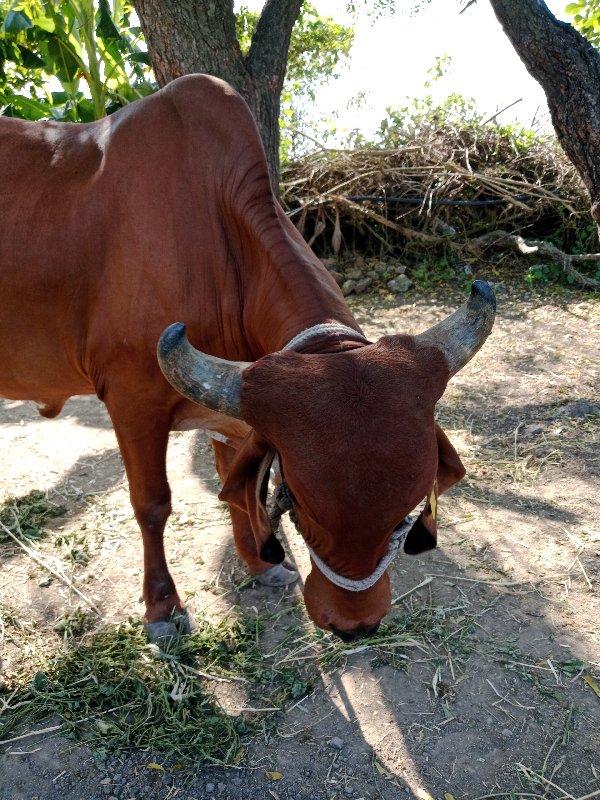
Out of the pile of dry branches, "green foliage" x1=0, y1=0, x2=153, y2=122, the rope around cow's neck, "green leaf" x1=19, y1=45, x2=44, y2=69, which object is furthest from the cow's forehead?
"green leaf" x1=19, y1=45, x2=44, y2=69

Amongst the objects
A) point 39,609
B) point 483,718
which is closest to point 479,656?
point 483,718

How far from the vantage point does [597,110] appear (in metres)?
4.55

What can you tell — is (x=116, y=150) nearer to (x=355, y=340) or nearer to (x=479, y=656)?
(x=355, y=340)

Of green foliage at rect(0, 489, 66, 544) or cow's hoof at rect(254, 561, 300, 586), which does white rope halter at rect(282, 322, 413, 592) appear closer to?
cow's hoof at rect(254, 561, 300, 586)

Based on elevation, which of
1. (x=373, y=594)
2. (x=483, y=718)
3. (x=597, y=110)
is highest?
(x=597, y=110)

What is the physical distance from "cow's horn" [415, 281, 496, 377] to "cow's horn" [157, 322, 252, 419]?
0.68 m

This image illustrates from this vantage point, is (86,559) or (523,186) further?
(523,186)

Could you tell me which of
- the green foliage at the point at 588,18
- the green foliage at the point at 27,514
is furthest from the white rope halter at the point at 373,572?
the green foliage at the point at 588,18

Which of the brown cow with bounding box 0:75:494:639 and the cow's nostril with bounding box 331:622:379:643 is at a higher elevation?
the brown cow with bounding box 0:75:494:639

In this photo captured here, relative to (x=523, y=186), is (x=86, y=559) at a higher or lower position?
lower

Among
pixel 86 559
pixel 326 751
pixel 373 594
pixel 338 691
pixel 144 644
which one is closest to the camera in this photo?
A: pixel 373 594

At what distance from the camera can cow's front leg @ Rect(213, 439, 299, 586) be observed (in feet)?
13.0

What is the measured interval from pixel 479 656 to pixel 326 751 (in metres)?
0.87

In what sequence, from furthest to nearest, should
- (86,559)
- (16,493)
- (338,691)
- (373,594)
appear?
(16,493), (86,559), (338,691), (373,594)
